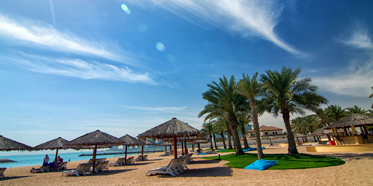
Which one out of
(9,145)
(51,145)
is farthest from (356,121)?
(9,145)

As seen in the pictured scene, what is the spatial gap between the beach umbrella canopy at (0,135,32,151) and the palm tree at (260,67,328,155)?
2106 cm

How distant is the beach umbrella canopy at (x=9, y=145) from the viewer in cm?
1256

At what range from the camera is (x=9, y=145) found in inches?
512

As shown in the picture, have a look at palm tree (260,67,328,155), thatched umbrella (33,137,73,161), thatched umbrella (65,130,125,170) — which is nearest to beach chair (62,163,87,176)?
thatched umbrella (65,130,125,170)

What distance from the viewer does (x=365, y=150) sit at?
685 inches

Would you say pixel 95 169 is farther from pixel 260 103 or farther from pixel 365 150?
pixel 365 150

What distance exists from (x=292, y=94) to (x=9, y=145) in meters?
23.6

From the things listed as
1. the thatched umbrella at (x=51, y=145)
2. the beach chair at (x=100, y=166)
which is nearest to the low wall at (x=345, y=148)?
the beach chair at (x=100, y=166)

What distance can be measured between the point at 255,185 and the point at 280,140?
57.0 m

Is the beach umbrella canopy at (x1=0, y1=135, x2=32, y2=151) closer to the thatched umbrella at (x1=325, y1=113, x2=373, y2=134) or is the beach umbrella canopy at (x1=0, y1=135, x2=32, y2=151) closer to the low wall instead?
the low wall

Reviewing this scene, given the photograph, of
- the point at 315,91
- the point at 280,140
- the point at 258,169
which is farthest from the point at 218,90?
the point at 280,140

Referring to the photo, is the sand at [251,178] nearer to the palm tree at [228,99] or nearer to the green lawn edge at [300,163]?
A: the green lawn edge at [300,163]

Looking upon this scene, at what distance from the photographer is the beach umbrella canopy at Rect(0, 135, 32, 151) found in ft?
41.2

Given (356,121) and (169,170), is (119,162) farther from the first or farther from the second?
(356,121)
